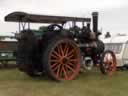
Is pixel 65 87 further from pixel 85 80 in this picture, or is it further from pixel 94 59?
pixel 94 59

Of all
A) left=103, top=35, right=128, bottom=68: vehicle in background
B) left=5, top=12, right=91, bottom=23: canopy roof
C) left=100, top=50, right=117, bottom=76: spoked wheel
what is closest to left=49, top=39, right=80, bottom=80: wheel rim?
left=5, top=12, right=91, bottom=23: canopy roof

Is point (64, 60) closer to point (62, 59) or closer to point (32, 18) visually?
point (62, 59)

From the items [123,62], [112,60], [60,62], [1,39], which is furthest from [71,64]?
[1,39]

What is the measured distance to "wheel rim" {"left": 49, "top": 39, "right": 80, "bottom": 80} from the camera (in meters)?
11.4

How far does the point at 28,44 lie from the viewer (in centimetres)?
1130

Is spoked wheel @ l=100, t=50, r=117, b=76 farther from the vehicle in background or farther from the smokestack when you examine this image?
the vehicle in background

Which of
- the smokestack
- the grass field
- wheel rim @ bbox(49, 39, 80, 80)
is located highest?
the smokestack

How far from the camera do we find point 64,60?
11664mm

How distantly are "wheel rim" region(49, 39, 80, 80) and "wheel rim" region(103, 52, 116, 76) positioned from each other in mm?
1802

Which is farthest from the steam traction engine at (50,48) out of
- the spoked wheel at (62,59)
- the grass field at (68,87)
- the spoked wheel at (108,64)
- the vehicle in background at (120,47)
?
the vehicle in background at (120,47)

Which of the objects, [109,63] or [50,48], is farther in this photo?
[109,63]

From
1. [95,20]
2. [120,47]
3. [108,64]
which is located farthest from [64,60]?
[120,47]

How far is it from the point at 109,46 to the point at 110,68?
3.83 meters

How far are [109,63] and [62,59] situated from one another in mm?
2729
